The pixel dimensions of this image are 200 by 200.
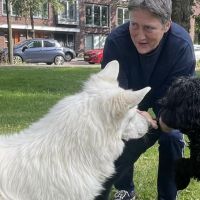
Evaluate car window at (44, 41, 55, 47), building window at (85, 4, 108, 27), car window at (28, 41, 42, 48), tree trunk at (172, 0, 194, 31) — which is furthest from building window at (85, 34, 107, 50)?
tree trunk at (172, 0, 194, 31)

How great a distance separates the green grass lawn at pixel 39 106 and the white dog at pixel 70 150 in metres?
0.61

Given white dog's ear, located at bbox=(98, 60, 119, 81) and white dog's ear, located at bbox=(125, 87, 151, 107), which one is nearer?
white dog's ear, located at bbox=(125, 87, 151, 107)

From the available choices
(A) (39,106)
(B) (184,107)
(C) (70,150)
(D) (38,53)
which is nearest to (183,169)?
(B) (184,107)

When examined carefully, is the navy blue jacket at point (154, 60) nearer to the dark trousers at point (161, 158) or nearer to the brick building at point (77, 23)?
the dark trousers at point (161, 158)

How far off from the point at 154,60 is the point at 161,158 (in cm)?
103

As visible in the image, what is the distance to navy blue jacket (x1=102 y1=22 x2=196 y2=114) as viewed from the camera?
4.34m

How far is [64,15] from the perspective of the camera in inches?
2090

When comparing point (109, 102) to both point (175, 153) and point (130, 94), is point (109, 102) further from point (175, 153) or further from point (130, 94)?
point (175, 153)

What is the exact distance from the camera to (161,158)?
4.67 metres

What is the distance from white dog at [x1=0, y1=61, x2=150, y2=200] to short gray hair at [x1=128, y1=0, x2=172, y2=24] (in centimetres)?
106

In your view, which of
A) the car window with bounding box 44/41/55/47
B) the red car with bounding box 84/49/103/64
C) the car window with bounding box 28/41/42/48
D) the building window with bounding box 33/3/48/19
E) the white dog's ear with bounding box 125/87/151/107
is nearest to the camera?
the white dog's ear with bounding box 125/87/151/107

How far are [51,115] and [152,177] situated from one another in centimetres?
274

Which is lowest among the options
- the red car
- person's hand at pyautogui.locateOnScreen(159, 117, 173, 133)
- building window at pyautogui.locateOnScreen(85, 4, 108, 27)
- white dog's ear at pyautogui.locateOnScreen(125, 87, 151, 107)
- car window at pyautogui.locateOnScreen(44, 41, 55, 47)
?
the red car

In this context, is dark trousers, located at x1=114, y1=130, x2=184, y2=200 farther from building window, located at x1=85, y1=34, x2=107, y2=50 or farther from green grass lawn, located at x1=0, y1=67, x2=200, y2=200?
building window, located at x1=85, y1=34, x2=107, y2=50
